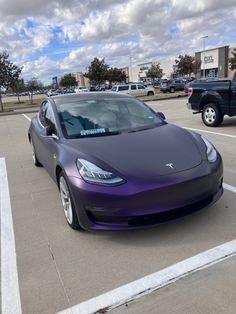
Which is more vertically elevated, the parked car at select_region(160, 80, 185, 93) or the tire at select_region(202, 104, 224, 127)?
the tire at select_region(202, 104, 224, 127)

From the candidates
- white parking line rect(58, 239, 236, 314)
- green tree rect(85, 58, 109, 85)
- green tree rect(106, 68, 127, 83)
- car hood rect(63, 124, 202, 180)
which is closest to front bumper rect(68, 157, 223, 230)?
car hood rect(63, 124, 202, 180)

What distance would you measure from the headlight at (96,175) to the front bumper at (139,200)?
0.06 metres

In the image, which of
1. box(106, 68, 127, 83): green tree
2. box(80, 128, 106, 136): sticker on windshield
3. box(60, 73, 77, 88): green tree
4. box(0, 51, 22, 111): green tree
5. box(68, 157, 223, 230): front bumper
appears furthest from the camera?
box(60, 73, 77, 88): green tree

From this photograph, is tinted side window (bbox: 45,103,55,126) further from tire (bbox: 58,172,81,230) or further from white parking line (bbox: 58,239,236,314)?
white parking line (bbox: 58,239,236,314)

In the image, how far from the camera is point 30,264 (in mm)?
3115

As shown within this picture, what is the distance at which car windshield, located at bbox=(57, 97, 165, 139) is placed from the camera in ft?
14.1

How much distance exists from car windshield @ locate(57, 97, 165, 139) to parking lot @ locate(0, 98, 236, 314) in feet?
3.67

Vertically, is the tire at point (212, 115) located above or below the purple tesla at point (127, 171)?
below

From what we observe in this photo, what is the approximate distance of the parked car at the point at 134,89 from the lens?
31266 mm

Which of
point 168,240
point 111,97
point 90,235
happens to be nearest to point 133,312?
point 168,240

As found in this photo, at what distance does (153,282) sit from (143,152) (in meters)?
1.42

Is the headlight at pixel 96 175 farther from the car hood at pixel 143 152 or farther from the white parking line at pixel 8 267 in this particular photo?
the white parking line at pixel 8 267

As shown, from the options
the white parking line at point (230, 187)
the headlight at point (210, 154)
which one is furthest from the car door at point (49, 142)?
the white parking line at point (230, 187)

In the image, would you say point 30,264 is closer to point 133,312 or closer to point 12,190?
point 133,312
